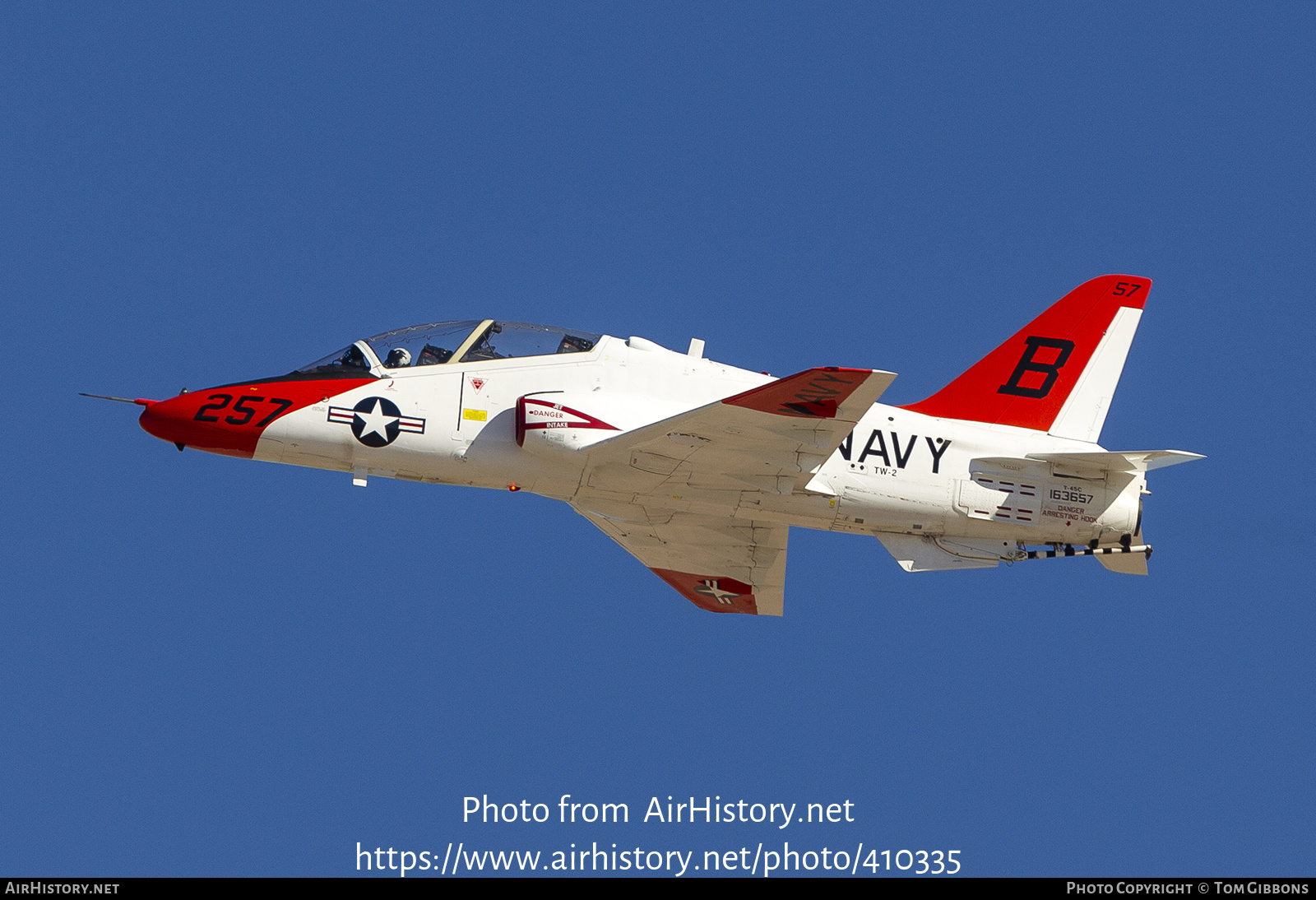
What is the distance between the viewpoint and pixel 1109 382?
20.3 metres

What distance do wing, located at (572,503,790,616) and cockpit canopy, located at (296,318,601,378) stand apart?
236 centimetres

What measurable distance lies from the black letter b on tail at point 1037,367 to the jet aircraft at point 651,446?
0.13m

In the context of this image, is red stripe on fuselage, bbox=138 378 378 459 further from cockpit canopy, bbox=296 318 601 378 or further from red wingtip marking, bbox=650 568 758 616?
red wingtip marking, bbox=650 568 758 616

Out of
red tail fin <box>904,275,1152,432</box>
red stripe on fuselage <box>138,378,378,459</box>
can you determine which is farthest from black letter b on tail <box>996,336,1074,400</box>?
red stripe on fuselage <box>138,378,378,459</box>

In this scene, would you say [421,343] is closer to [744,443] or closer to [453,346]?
[453,346]

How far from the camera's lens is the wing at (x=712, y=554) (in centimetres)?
2103

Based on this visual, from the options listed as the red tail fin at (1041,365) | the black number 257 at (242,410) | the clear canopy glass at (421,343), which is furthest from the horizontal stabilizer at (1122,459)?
the black number 257 at (242,410)

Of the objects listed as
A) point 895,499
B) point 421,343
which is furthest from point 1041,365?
point 421,343

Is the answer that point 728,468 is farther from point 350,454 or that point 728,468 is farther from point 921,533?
point 350,454

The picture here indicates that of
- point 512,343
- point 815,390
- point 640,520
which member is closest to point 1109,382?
point 815,390

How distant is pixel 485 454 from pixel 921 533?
5.71m

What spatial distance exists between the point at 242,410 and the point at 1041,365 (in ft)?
34.4
